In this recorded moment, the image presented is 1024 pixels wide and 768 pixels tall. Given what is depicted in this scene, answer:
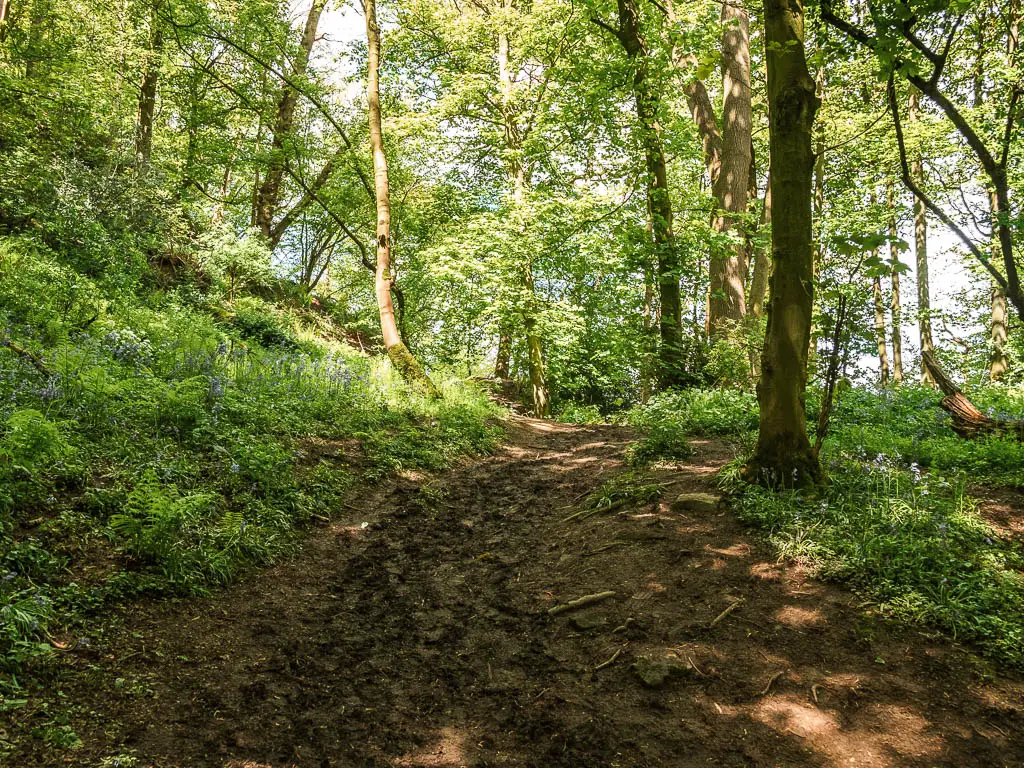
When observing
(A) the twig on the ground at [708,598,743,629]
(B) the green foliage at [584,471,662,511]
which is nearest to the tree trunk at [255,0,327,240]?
(B) the green foliage at [584,471,662,511]

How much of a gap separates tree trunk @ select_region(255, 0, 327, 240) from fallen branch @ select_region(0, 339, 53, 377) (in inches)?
503

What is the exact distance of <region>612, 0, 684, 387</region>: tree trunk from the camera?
35.2 ft

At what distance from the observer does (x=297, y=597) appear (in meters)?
4.09

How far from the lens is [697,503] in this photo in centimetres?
527

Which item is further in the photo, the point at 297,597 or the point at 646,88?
the point at 646,88

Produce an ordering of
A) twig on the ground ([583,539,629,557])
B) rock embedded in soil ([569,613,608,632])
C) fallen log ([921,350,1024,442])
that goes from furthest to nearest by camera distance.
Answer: fallen log ([921,350,1024,442])
twig on the ground ([583,539,629,557])
rock embedded in soil ([569,613,608,632])

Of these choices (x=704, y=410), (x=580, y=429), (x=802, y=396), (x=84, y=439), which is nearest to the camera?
(x=84, y=439)

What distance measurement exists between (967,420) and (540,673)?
681cm

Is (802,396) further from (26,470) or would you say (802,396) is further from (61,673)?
(26,470)

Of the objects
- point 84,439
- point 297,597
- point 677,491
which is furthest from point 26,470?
point 677,491

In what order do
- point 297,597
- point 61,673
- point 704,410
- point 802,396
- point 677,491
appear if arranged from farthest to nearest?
point 704,410 < point 677,491 < point 802,396 < point 297,597 < point 61,673

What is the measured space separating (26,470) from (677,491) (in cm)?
534

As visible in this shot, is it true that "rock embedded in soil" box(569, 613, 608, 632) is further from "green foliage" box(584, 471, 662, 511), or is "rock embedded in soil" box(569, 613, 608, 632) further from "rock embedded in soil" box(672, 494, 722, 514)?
"green foliage" box(584, 471, 662, 511)

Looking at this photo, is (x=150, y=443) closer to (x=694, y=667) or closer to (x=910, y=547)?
(x=694, y=667)
